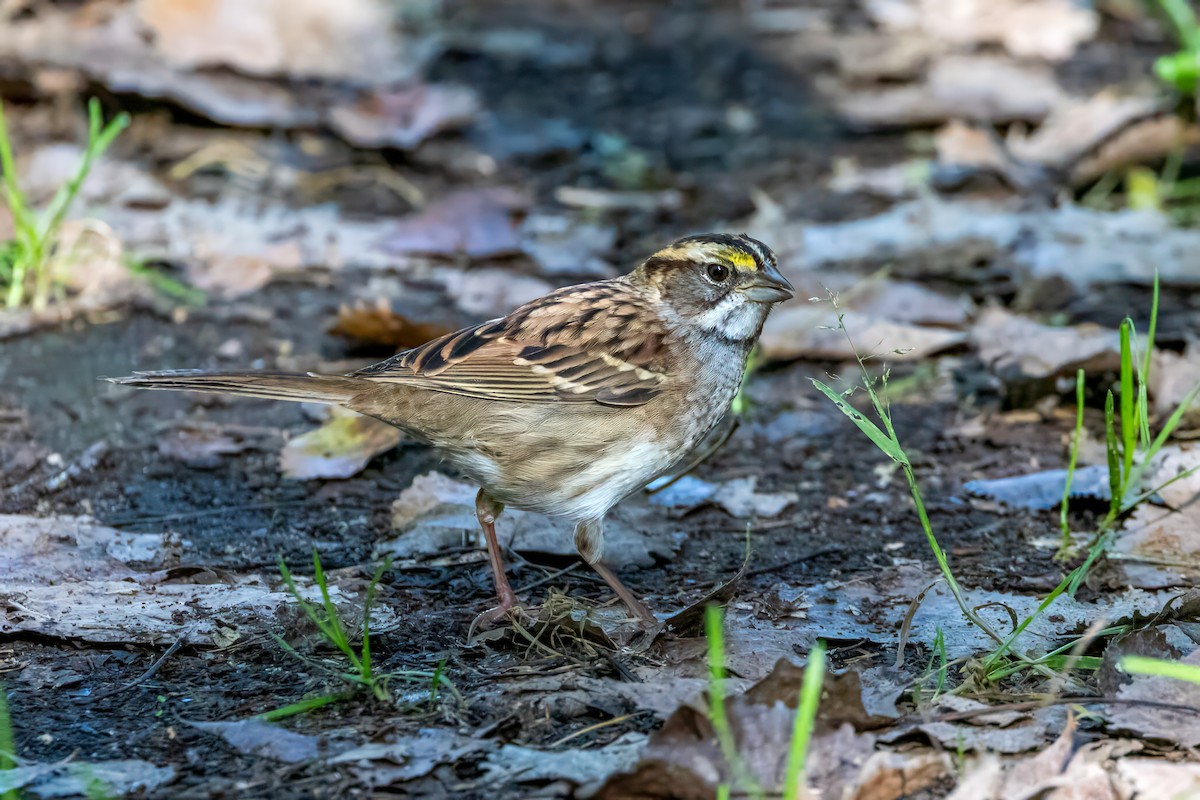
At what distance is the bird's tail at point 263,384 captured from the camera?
398 cm

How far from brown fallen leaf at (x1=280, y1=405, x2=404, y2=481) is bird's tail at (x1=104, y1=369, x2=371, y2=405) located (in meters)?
0.71

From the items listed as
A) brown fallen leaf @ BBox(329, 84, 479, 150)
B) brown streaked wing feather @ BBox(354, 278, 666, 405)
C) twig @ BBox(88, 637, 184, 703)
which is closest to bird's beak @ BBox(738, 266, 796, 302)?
brown streaked wing feather @ BBox(354, 278, 666, 405)

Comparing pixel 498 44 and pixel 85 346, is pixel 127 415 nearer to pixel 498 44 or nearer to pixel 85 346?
pixel 85 346

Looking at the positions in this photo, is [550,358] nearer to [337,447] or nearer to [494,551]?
[494,551]

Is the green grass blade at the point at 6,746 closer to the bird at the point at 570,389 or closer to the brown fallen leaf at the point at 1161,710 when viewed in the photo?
the bird at the point at 570,389

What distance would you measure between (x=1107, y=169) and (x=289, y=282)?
14.6 ft

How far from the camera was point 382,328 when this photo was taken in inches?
215

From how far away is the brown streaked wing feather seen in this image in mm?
4078

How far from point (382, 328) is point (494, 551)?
1809 mm

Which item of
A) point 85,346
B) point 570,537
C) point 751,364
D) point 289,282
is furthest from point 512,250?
point 570,537

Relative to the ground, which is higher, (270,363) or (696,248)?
(696,248)

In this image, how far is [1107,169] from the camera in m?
7.42

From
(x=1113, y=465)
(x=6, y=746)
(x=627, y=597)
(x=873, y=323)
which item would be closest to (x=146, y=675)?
(x=6, y=746)

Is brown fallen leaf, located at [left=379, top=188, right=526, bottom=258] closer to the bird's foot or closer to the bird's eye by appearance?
the bird's eye
